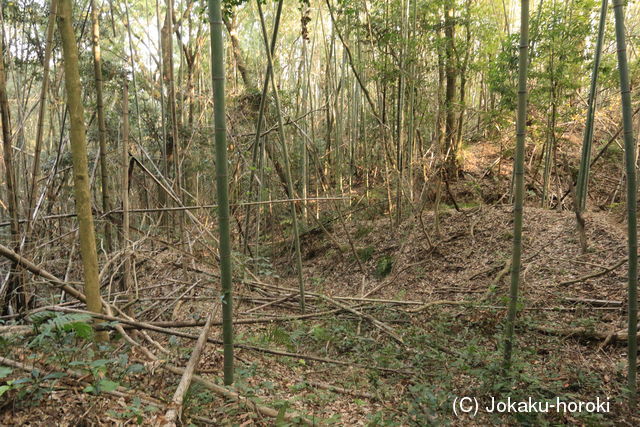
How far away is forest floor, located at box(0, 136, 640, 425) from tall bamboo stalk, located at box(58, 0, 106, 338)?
0.33 m

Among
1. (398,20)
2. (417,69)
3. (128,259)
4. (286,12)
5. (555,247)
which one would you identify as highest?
(286,12)

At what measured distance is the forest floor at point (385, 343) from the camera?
1.80 metres

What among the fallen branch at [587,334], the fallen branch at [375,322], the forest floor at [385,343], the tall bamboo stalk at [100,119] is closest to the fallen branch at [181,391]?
the forest floor at [385,343]

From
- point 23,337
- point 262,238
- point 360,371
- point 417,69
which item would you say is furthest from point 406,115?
point 23,337

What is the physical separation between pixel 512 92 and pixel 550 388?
443cm

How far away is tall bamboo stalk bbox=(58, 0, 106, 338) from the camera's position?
186 cm

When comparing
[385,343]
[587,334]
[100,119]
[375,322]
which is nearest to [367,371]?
[385,343]

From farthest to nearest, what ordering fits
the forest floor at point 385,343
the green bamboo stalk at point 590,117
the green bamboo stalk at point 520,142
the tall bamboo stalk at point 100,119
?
the green bamboo stalk at point 590,117
the tall bamboo stalk at point 100,119
the green bamboo stalk at point 520,142
the forest floor at point 385,343

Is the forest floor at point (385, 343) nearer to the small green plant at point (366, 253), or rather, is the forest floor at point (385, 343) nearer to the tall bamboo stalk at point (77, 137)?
the small green plant at point (366, 253)

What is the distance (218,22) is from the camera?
6.17 feet

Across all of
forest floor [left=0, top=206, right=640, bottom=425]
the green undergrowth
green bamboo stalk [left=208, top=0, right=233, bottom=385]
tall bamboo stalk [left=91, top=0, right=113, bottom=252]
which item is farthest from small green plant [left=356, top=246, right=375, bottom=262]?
green bamboo stalk [left=208, top=0, right=233, bottom=385]

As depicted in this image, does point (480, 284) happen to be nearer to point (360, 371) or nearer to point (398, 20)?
point (360, 371)

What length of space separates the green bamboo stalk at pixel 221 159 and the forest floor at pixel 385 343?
0.35 meters

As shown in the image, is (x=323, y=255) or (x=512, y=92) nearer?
(x=512, y=92)
